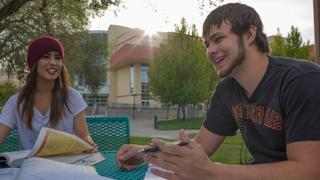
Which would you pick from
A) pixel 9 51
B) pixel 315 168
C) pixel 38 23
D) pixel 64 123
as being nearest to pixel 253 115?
pixel 315 168

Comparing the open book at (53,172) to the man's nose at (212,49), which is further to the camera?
the man's nose at (212,49)

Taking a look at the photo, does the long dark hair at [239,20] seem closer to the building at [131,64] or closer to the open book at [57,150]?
the open book at [57,150]

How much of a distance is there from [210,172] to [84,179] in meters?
0.39

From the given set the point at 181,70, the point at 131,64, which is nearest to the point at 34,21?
the point at 181,70

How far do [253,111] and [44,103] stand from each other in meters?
1.62

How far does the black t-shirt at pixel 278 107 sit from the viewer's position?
154cm

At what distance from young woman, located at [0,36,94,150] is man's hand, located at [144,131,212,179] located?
1.48 metres

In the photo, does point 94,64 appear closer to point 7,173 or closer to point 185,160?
point 7,173

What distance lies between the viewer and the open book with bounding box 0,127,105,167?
206 cm

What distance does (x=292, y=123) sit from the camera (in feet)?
5.09

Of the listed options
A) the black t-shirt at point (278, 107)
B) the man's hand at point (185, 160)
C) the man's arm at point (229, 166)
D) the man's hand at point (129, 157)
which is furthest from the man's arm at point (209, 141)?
the man's hand at point (185, 160)

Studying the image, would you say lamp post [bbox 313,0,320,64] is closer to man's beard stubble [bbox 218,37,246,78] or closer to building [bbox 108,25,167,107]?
man's beard stubble [bbox 218,37,246,78]

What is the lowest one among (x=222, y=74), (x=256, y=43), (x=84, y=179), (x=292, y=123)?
(x=84, y=179)

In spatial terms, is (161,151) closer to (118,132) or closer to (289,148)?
(289,148)
